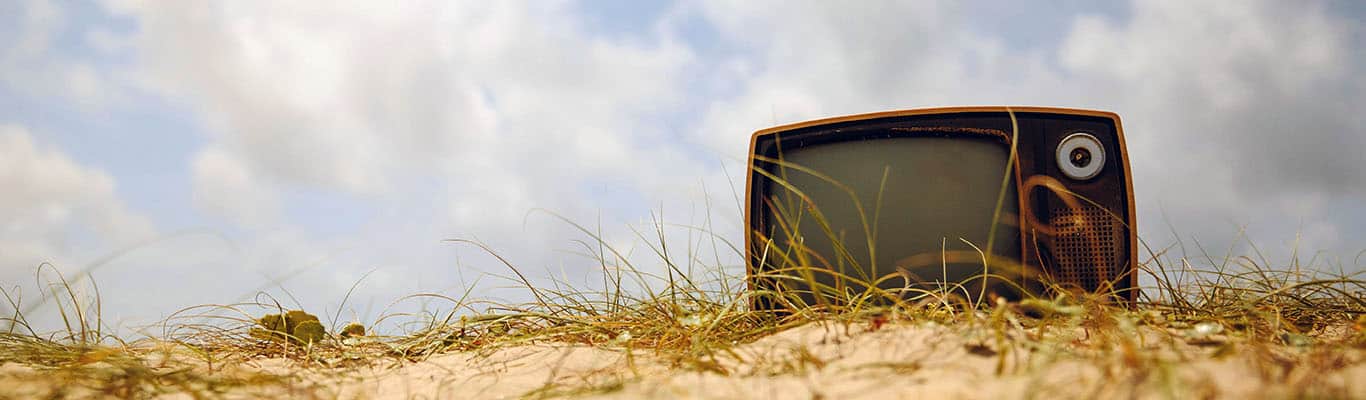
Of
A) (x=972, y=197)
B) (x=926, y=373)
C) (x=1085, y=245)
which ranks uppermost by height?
(x=972, y=197)

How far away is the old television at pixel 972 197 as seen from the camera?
2291mm

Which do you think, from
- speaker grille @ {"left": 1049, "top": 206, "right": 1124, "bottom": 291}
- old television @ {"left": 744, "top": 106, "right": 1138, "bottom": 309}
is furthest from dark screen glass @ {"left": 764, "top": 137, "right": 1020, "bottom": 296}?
speaker grille @ {"left": 1049, "top": 206, "right": 1124, "bottom": 291}

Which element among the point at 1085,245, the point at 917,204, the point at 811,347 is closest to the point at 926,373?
the point at 811,347

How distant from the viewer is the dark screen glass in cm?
232

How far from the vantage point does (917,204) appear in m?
2.34

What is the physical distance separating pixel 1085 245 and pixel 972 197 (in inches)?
13.0

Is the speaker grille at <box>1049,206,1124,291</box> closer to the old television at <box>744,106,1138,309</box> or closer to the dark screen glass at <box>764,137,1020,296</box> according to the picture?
the old television at <box>744,106,1138,309</box>

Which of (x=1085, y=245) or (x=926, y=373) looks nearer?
(x=926, y=373)

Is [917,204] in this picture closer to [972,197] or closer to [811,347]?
[972,197]

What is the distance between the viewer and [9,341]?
2.31 m

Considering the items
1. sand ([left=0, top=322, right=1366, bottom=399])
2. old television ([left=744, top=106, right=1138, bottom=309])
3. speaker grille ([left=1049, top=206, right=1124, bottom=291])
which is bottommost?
sand ([left=0, top=322, right=1366, bottom=399])

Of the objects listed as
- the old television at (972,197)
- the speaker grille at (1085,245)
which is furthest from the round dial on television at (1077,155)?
the speaker grille at (1085,245)

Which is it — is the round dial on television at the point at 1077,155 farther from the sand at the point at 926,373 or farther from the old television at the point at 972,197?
the sand at the point at 926,373

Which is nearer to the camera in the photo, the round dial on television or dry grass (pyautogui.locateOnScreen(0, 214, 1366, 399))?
dry grass (pyautogui.locateOnScreen(0, 214, 1366, 399))
